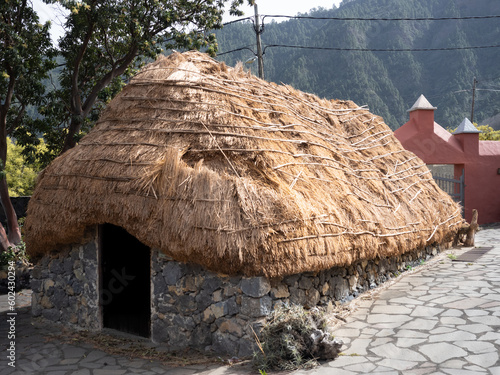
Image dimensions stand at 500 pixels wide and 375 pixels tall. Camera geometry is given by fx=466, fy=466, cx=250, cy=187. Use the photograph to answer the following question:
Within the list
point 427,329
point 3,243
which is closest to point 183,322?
point 427,329

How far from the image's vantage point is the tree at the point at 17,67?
30.2 feet

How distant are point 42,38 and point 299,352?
8.71m

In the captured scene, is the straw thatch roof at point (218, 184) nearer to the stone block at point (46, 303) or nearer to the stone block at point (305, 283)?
the stone block at point (305, 283)

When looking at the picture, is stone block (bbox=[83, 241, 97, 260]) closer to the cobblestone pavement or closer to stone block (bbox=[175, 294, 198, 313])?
the cobblestone pavement

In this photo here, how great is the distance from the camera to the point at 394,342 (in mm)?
5199

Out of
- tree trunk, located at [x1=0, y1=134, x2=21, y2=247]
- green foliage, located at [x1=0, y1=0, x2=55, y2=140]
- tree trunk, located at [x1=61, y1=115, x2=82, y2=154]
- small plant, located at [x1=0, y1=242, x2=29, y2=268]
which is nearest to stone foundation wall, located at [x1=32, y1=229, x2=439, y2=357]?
small plant, located at [x1=0, y1=242, x2=29, y2=268]

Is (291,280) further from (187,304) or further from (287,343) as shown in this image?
(187,304)

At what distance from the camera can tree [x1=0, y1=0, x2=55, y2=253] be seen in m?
9.20

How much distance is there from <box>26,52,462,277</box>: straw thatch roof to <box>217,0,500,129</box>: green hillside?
121ft

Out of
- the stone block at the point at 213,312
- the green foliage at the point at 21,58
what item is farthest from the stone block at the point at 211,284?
the green foliage at the point at 21,58

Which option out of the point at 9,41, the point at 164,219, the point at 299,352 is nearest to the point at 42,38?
the point at 9,41

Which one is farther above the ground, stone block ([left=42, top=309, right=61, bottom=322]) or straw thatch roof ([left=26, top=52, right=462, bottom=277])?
straw thatch roof ([left=26, top=52, right=462, bottom=277])

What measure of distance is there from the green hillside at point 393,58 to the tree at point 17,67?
33.0 m

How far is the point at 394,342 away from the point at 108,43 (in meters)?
9.68
